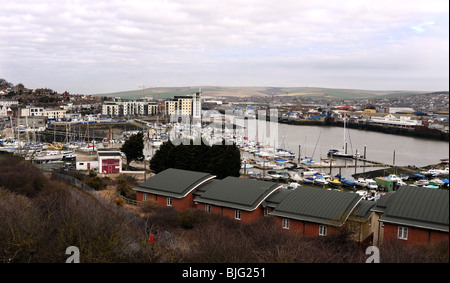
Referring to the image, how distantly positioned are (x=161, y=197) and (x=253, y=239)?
9.51 ft

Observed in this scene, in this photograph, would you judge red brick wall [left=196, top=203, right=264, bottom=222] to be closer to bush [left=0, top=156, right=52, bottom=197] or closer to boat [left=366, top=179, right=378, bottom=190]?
bush [left=0, top=156, right=52, bottom=197]

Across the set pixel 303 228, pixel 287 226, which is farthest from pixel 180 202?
pixel 303 228

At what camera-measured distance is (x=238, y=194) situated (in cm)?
542

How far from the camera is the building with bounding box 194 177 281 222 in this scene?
17.0ft

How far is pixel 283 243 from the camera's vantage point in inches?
129

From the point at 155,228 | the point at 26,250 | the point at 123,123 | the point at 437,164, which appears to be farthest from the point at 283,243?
the point at 123,123

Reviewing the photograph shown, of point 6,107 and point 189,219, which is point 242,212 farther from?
point 6,107

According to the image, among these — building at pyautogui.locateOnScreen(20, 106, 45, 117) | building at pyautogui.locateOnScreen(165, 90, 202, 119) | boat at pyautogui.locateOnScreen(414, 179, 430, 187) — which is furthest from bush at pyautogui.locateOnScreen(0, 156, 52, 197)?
building at pyautogui.locateOnScreen(165, 90, 202, 119)

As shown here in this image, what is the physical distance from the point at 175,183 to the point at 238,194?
52.8 inches

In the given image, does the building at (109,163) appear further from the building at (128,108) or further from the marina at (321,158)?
the building at (128,108)

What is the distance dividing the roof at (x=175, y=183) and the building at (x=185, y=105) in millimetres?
34997

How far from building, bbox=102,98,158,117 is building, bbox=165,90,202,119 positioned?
7.53 ft
